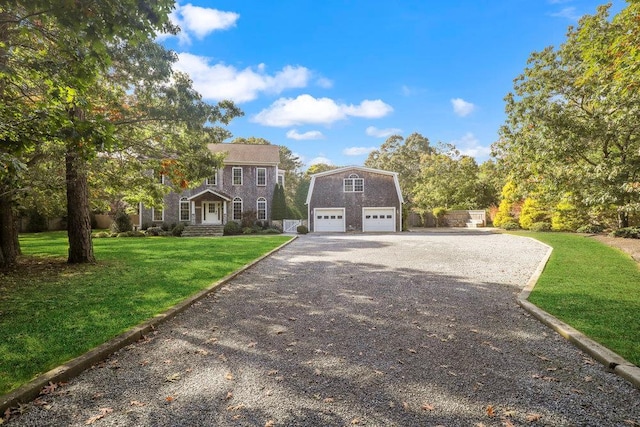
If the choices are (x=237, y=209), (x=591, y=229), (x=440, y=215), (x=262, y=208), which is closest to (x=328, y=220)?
(x=262, y=208)

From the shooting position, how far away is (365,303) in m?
6.11

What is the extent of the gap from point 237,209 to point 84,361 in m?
26.4

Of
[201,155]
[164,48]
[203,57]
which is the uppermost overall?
[203,57]

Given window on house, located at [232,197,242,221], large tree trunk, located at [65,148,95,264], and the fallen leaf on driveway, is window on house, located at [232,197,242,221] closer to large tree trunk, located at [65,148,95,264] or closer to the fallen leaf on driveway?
large tree trunk, located at [65,148,95,264]

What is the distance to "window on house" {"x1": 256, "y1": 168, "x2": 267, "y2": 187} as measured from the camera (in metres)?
29.9

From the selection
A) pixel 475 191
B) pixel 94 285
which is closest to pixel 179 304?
pixel 94 285

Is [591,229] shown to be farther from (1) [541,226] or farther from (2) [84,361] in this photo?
(2) [84,361]

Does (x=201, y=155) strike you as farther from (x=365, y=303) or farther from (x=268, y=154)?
(x=268, y=154)

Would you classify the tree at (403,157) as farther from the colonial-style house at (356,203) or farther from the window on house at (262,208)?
the window on house at (262,208)

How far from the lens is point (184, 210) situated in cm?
2844

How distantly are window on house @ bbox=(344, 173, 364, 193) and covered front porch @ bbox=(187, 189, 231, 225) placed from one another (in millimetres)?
9981

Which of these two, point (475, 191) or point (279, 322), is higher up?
point (475, 191)

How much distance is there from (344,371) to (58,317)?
4609mm

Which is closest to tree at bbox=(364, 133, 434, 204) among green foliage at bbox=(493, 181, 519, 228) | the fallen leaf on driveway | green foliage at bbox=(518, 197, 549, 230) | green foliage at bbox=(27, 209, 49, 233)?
green foliage at bbox=(493, 181, 519, 228)
